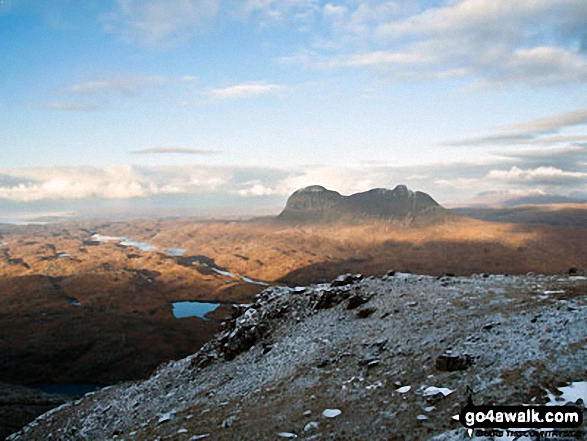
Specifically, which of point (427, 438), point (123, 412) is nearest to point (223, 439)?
point (427, 438)

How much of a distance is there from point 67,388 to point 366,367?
331 ft

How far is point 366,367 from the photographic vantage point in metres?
25.8

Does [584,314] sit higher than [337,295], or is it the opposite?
[584,314]

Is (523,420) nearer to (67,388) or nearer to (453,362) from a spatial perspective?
(453,362)

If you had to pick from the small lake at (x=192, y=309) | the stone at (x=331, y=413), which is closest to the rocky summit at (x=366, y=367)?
the stone at (x=331, y=413)

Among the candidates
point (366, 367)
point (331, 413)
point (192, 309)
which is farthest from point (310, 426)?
point (192, 309)

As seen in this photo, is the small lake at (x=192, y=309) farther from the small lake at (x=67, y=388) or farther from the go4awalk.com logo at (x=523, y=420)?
the go4awalk.com logo at (x=523, y=420)

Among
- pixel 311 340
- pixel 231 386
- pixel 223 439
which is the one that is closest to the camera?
pixel 223 439

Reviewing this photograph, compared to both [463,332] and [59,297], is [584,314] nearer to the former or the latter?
[463,332]

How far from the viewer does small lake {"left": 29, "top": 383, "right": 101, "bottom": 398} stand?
9588cm

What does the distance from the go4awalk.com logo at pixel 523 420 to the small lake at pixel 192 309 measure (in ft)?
490

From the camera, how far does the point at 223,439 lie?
2194cm

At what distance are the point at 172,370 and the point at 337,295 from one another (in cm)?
2147

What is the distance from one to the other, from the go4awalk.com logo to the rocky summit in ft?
2.02
